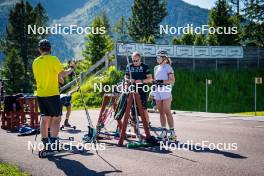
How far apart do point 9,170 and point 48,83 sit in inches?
81.6

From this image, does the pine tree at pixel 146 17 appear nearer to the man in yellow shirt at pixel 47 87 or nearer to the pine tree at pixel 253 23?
the pine tree at pixel 253 23

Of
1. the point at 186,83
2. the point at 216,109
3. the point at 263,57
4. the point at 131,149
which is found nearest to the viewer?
the point at 131,149

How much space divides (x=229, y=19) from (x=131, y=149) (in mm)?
43377

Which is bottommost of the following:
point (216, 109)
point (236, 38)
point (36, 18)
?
point (216, 109)

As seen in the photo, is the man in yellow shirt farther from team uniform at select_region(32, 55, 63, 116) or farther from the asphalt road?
the asphalt road

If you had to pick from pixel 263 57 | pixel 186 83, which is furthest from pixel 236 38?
pixel 186 83

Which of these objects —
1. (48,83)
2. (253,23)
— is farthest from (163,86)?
(253,23)

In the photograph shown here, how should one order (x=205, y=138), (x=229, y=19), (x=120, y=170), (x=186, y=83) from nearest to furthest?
(x=120, y=170), (x=205, y=138), (x=186, y=83), (x=229, y=19)

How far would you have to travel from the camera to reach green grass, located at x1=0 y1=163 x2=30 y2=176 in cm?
620

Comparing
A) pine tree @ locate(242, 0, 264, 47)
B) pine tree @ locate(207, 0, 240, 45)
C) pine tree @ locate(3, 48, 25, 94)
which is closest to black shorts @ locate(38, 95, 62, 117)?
pine tree @ locate(207, 0, 240, 45)

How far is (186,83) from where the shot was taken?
3356cm

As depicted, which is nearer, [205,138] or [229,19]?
[205,138]

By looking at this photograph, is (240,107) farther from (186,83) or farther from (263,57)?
(263,57)

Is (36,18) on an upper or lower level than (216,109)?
upper
